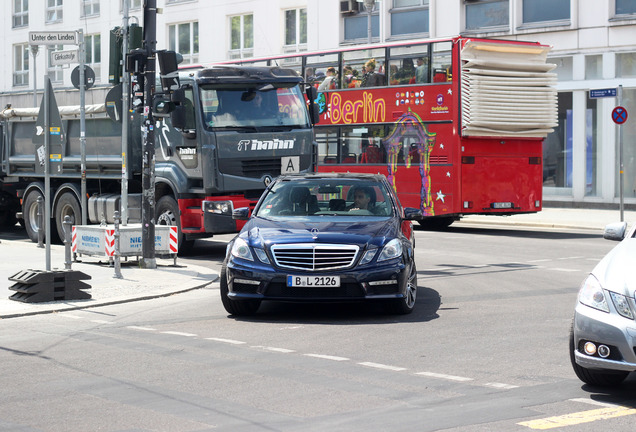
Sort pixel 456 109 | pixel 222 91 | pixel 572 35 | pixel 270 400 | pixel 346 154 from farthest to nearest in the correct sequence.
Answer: pixel 572 35, pixel 346 154, pixel 456 109, pixel 222 91, pixel 270 400

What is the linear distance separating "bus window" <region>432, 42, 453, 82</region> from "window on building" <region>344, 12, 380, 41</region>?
15.1 m

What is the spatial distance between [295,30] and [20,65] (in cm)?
1913

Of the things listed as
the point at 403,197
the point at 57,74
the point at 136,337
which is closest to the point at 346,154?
the point at 403,197

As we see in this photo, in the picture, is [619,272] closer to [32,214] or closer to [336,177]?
[336,177]

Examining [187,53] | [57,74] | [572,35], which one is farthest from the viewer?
[57,74]

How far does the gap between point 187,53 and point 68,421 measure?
40634 mm

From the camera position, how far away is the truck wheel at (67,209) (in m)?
21.9

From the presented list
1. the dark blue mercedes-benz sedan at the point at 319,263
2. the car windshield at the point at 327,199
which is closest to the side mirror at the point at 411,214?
the car windshield at the point at 327,199

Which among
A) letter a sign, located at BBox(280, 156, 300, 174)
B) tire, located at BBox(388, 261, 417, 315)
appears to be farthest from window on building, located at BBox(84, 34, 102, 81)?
tire, located at BBox(388, 261, 417, 315)

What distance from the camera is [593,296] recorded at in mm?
7359

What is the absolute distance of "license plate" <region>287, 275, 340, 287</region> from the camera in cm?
1114

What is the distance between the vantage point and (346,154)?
26.3 meters

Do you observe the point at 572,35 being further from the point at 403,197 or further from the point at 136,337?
the point at 136,337

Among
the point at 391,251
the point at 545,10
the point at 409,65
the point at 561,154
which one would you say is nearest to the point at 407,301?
the point at 391,251
